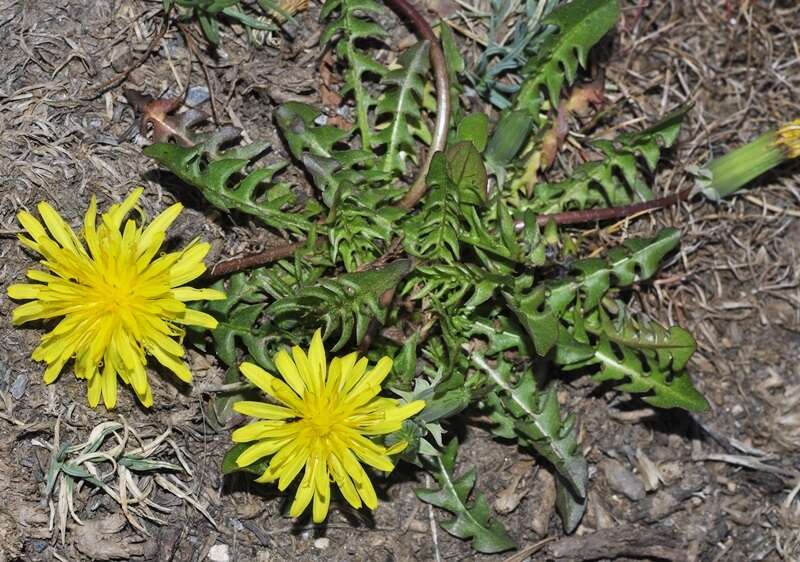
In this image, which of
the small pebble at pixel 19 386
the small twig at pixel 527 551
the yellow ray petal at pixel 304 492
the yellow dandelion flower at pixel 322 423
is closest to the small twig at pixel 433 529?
the small twig at pixel 527 551

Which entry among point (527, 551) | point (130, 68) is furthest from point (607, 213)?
point (130, 68)

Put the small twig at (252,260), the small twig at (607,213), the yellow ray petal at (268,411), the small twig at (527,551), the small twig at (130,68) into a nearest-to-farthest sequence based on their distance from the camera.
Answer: the yellow ray petal at (268,411) < the small twig at (252,260) < the small twig at (130,68) < the small twig at (527,551) < the small twig at (607,213)

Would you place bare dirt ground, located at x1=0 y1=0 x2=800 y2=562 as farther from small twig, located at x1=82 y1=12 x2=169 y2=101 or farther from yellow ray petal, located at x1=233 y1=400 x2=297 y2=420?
yellow ray petal, located at x1=233 y1=400 x2=297 y2=420

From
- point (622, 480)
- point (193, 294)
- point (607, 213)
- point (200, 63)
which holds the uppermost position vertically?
point (200, 63)

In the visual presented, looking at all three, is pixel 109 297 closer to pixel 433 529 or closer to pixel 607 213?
pixel 433 529

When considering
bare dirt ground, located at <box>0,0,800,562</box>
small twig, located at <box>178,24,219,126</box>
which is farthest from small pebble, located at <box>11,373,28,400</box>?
small twig, located at <box>178,24,219,126</box>

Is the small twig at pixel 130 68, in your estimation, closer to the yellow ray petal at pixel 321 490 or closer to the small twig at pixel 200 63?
the small twig at pixel 200 63
